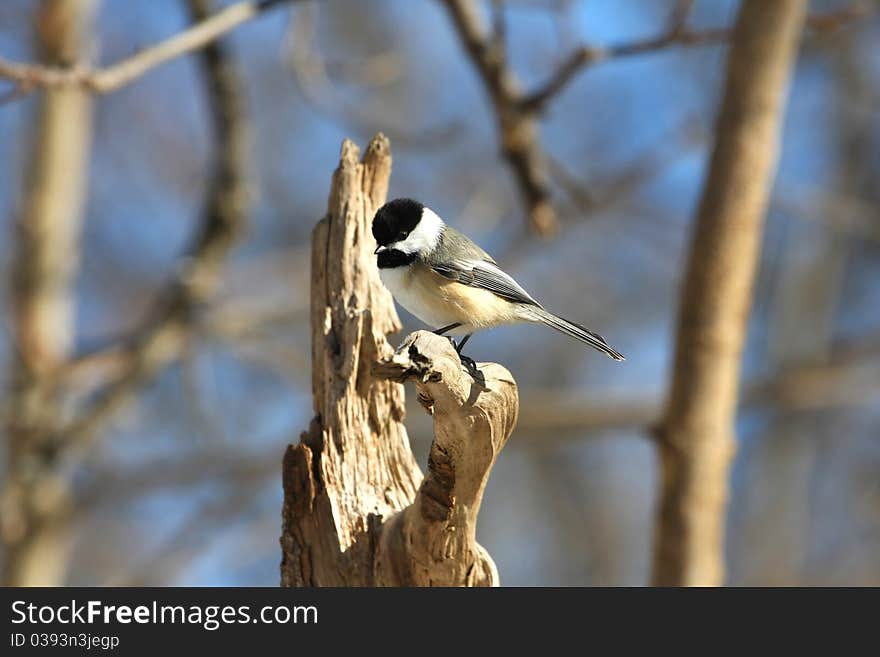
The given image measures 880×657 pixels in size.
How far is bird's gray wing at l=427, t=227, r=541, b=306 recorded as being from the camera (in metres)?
2.24

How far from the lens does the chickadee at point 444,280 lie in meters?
2.08

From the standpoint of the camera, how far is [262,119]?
7590 millimetres

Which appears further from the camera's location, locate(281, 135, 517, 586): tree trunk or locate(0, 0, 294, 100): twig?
locate(0, 0, 294, 100): twig

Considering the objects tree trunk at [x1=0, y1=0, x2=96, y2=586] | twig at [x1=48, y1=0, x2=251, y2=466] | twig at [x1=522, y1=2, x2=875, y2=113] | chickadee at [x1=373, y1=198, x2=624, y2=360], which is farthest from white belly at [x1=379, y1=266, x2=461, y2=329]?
tree trunk at [x1=0, y1=0, x2=96, y2=586]

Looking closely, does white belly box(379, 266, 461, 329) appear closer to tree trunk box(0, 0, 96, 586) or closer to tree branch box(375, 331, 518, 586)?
tree branch box(375, 331, 518, 586)

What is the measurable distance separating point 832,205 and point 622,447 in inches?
220

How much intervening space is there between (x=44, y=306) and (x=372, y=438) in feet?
9.23

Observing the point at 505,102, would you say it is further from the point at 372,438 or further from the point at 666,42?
the point at 372,438

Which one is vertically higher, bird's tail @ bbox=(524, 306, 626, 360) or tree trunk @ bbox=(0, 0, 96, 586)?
tree trunk @ bbox=(0, 0, 96, 586)

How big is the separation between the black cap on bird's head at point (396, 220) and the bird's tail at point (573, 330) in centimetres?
40

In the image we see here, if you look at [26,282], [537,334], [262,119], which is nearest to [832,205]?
[26,282]

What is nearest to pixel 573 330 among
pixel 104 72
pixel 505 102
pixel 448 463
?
pixel 448 463

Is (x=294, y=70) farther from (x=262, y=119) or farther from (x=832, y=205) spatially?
(x=262, y=119)

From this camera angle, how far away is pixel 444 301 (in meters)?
2.21
